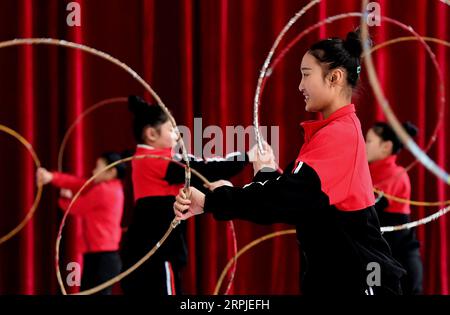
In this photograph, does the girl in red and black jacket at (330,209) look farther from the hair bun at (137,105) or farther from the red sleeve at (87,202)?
the red sleeve at (87,202)

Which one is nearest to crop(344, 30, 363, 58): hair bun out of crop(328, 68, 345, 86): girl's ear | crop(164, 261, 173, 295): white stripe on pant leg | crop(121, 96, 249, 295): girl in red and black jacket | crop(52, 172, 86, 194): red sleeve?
crop(328, 68, 345, 86): girl's ear

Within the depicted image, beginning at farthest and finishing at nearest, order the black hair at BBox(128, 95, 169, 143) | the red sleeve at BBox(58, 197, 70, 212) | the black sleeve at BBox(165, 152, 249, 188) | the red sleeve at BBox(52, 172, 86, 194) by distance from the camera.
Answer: the red sleeve at BBox(58, 197, 70, 212)
the red sleeve at BBox(52, 172, 86, 194)
the black hair at BBox(128, 95, 169, 143)
the black sleeve at BBox(165, 152, 249, 188)

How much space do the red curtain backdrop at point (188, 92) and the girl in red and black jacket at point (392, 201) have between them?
0.57 meters

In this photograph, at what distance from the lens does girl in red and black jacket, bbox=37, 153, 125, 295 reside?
4.81 m

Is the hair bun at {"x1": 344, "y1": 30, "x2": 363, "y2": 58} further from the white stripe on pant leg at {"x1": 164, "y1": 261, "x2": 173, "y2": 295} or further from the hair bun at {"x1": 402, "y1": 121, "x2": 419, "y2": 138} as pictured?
the hair bun at {"x1": 402, "y1": 121, "x2": 419, "y2": 138}

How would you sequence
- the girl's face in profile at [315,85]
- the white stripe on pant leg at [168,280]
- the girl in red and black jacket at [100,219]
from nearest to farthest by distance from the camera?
the girl's face in profile at [315,85] → the white stripe on pant leg at [168,280] → the girl in red and black jacket at [100,219]

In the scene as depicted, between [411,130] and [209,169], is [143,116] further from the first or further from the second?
[411,130]

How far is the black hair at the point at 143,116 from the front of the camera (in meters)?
4.07

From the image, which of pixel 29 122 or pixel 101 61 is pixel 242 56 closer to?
pixel 101 61

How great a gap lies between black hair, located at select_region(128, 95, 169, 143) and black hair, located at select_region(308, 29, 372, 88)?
1.66 meters

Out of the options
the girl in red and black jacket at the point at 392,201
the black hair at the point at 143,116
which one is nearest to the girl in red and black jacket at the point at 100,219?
the black hair at the point at 143,116
